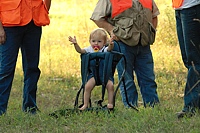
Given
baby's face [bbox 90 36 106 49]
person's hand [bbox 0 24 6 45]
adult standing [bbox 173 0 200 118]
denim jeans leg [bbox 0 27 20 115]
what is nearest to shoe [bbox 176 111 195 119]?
adult standing [bbox 173 0 200 118]

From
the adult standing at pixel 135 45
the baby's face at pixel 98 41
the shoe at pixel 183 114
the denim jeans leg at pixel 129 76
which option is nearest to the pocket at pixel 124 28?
the adult standing at pixel 135 45

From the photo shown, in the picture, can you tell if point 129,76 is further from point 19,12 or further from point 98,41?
point 19,12

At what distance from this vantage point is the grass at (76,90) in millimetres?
6703

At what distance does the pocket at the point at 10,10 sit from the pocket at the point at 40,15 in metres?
0.22

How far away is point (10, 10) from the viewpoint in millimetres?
7367

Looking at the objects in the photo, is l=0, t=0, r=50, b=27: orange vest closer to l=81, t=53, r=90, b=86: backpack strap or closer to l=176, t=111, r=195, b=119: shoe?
l=81, t=53, r=90, b=86: backpack strap

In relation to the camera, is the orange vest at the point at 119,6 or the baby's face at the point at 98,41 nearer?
the baby's face at the point at 98,41

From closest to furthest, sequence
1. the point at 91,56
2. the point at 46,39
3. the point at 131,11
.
A: the point at 91,56 → the point at 131,11 → the point at 46,39

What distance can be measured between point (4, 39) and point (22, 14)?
0.35m

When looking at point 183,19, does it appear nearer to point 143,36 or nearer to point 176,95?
point 143,36

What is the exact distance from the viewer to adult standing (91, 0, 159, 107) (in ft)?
26.5

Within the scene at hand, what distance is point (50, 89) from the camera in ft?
34.2

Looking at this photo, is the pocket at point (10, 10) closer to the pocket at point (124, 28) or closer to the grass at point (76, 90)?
the grass at point (76, 90)

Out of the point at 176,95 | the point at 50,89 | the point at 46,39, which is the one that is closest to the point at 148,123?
the point at 176,95
